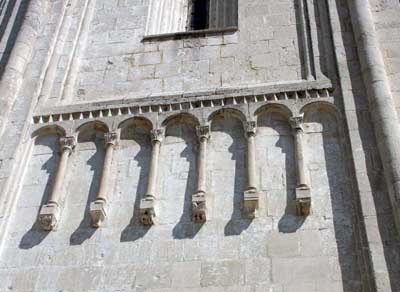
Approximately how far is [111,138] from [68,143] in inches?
23.0

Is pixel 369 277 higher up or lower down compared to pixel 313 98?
lower down

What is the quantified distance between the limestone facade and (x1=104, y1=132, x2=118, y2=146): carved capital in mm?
16

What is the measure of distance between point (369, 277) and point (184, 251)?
80.6 inches

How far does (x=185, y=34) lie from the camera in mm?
10539

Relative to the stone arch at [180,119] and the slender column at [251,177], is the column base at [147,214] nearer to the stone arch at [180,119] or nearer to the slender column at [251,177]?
the slender column at [251,177]

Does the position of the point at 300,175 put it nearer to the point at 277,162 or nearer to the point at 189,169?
the point at 277,162

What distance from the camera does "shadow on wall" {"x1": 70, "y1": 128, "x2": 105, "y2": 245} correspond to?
26.3ft

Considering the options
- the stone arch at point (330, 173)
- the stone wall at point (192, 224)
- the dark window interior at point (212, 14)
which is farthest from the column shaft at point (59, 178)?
the dark window interior at point (212, 14)

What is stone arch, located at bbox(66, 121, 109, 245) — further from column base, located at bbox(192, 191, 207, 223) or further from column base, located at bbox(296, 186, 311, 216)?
column base, located at bbox(296, 186, 311, 216)

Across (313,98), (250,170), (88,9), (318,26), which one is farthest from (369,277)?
(88,9)

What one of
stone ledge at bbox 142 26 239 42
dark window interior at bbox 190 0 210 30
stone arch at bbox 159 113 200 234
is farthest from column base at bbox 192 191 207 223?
dark window interior at bbox 190 0 210 30

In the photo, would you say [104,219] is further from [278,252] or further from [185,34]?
[185,34]

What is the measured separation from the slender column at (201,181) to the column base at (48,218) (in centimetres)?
170

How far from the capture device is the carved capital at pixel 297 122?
8.61 metres
